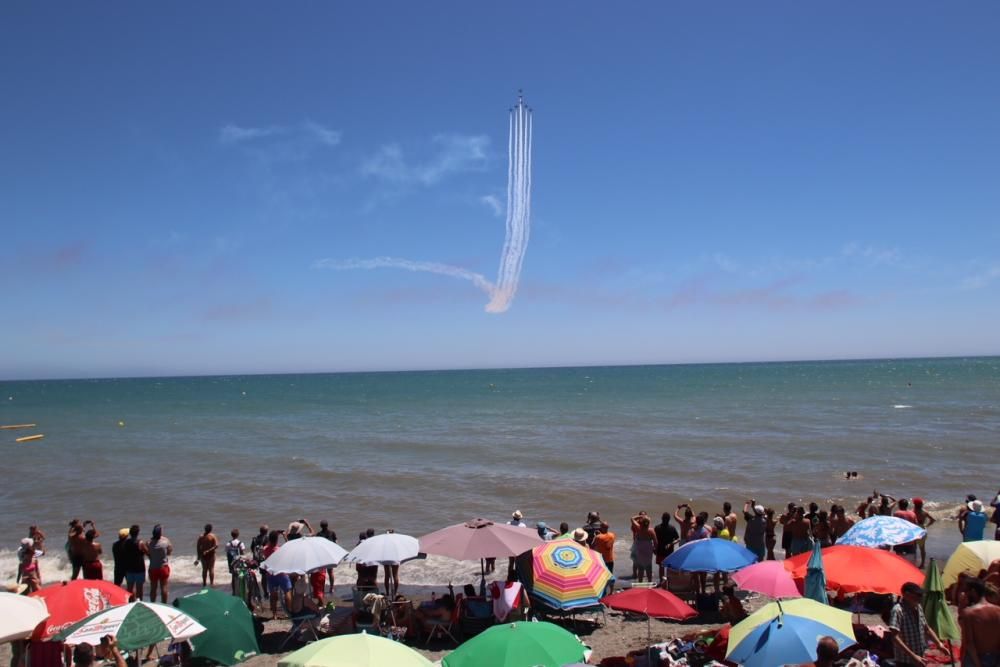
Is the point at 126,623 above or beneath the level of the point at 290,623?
above

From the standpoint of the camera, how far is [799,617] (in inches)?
277

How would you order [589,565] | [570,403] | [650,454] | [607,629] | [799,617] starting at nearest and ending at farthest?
[799,617] → [589,565] → [607,629] → [650,454] → [570,403]

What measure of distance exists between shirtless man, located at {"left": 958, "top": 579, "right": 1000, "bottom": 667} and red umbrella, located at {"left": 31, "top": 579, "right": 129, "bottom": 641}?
30.7ft

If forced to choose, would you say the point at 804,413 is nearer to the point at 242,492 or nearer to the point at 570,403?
the point at 570,403

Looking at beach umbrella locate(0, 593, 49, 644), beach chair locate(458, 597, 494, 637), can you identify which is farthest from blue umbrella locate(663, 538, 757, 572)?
beach umbrella locate(0, 593, 49, 644)

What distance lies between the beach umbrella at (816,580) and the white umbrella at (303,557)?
21.8 ft

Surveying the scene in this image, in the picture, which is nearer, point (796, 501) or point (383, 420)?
point (796, 501)

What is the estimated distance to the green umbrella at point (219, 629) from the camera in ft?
30.6

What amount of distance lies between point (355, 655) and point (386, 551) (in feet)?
14.6

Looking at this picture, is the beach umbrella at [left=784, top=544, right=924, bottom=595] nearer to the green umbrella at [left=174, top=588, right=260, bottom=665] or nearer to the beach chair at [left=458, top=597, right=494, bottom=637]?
the beach chair at [left=458, top=597, right=494, bottom=637]

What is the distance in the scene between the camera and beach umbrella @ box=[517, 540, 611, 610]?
9.63m

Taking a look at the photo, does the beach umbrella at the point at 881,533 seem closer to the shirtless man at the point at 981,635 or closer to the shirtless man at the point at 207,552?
the shirtless man at the point at 981,635

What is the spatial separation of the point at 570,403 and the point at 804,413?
25.8 meters

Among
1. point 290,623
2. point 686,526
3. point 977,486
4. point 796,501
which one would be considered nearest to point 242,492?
point 290,623
